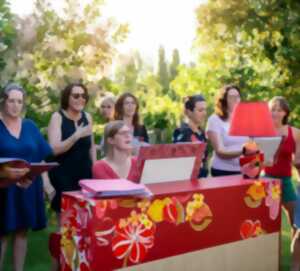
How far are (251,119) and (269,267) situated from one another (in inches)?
37.2

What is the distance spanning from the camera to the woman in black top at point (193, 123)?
3.93 metres

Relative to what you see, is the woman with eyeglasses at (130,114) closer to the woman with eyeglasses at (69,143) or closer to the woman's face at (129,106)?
the woman's face at (129,106)

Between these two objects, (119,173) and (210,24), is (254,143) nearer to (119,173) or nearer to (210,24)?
(119,173)

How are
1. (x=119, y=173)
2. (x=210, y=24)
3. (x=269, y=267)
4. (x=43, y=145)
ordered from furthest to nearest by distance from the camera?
(x=210, y=24)
(x=43, y=145)
(x=269, y=267)
(x=119, y=173)

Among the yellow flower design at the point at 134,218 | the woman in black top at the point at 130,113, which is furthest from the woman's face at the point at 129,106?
the yellow flower design at the point at 134,218

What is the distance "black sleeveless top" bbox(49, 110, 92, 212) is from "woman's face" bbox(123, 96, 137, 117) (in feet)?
1.78

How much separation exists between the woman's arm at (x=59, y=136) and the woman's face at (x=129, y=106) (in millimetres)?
556

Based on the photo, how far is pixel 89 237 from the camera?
93.4 inches

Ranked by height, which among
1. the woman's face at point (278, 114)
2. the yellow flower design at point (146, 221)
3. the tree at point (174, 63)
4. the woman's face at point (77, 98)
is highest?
the tree at point (174, 63)

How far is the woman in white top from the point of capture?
3.93m

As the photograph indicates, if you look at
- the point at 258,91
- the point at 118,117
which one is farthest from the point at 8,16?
the point at 258,91

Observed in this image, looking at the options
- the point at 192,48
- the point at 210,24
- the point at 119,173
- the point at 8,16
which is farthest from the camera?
the point at 192,48

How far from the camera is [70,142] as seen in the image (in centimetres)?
353

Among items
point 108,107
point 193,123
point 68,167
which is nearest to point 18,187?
point 68,167
